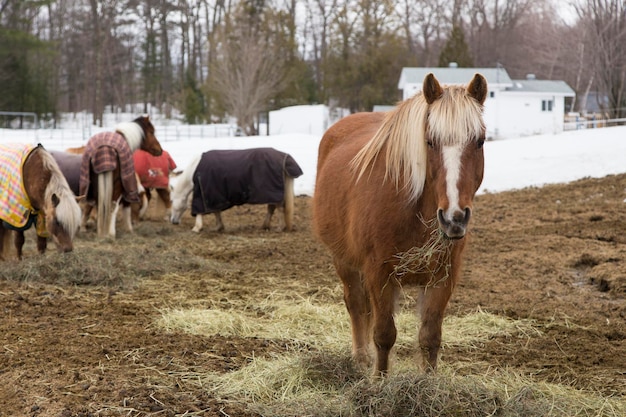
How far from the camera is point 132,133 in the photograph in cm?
1087

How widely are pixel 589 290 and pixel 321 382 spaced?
3.77m

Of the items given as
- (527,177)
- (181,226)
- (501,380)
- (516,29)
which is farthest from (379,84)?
(501,380)

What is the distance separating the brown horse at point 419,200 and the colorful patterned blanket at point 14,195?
4.73m

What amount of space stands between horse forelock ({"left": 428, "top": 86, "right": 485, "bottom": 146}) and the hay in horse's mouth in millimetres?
425

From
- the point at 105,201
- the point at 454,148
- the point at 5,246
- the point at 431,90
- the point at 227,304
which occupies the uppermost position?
the point at 431,90

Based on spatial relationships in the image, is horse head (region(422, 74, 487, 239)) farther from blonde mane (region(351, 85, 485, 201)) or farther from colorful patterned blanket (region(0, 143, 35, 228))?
colorful patterned blanket (region(0, 143, 35, 228))

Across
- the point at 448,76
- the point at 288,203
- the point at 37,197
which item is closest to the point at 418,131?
the point at 37,197

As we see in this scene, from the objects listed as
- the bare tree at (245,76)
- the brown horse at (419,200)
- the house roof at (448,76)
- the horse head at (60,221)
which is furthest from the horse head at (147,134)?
the house roof at (448,76)

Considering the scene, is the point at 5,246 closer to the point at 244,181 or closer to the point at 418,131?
the point at 244,181

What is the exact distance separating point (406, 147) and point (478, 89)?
17.5 inches

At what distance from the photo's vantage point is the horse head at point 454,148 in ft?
9.55

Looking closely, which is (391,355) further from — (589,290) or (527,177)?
(527,177)

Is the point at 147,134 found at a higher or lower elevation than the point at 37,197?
higher

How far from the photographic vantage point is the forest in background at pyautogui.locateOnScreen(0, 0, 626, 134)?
35.3 meters
